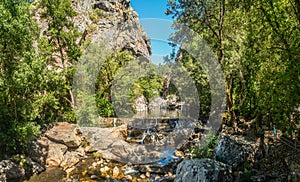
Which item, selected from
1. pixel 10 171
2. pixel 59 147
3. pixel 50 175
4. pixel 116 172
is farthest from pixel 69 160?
pixel 10 171

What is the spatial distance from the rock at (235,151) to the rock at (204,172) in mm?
1512

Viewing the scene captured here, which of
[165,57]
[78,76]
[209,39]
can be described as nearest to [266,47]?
[209,39]

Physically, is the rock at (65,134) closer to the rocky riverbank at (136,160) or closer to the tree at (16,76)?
the rocky riverbank at (136,160)

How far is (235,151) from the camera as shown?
9164 millimetres

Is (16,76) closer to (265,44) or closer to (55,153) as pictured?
(55,153)

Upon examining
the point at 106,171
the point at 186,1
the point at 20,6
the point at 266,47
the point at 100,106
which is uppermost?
the point at 186,1

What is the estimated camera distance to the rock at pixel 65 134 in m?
12.1

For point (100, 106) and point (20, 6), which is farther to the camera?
point (100, 106)

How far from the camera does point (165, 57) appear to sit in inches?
766

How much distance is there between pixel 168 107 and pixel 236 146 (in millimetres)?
28751

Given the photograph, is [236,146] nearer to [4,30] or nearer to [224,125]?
[224,125]

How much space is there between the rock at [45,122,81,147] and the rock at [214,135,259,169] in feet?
26.0

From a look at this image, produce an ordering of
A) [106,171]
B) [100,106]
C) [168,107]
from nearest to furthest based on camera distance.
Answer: [106,171], [100,106], [168,107]

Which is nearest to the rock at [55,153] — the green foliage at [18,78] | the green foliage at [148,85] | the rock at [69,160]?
the rock at [69,160]
